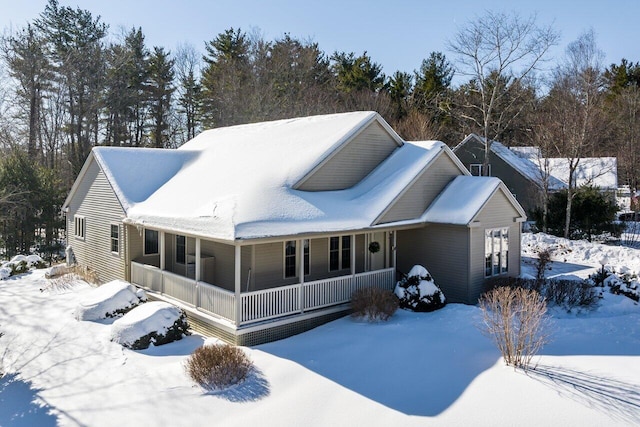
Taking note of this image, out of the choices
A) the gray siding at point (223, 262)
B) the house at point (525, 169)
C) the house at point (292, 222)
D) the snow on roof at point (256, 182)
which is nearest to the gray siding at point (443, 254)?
the house at point (292, 222)

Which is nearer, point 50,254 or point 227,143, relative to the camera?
point 227,143

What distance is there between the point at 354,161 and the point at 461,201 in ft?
12.7

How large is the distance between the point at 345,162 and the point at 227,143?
651cm

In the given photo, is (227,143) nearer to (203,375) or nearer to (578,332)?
(203,375)

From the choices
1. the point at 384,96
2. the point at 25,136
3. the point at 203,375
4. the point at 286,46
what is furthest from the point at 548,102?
the point at 25,136

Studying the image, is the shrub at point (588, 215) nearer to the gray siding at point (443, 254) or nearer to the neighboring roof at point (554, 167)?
the neighboring roof at point (554, 167)

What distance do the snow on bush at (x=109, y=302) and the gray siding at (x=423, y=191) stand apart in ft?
25.5

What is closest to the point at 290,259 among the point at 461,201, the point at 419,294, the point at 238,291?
the point at 238,291

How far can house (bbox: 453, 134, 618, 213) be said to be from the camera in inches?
1390

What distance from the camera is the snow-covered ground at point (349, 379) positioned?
778cm

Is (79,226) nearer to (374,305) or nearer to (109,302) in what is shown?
(109,302)

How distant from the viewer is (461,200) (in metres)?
16.0

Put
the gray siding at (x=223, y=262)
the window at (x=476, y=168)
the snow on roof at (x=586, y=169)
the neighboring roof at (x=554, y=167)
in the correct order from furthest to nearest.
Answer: the window at (x=476, y=168), the snow on roof at (x=586, y=169), the neighboring roof at (x=554, y=167), the gray siding at (x=223, y=262)

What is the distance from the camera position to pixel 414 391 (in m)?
8.55
